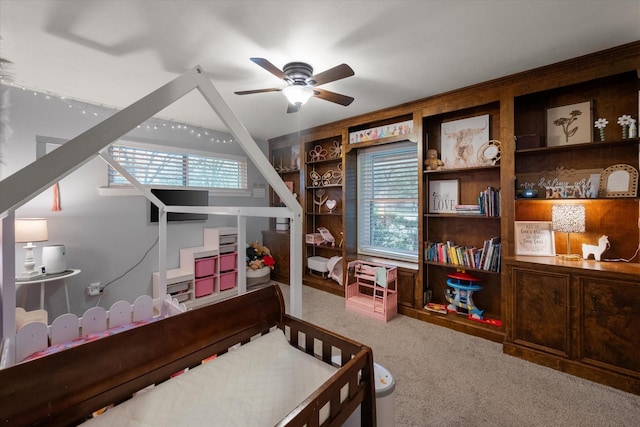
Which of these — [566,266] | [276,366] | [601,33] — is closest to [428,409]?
[276,366]

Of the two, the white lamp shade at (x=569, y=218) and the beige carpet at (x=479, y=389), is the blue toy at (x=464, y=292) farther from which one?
the white lamp shade at (x=569, y=218)

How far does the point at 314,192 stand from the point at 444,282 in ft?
7.43

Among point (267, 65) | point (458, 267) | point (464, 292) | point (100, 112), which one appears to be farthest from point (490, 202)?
point (100, 112)

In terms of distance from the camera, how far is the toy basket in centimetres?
297

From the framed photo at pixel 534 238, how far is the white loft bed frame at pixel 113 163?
2.13m

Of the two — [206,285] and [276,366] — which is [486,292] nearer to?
[276,366]

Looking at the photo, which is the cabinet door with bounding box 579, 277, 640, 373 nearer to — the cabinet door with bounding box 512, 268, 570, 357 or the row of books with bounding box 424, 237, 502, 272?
the cabinet door with bounding box 512, 268, 570, 357

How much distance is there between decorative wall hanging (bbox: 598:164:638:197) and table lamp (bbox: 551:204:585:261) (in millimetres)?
241

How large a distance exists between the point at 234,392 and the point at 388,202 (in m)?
2.84

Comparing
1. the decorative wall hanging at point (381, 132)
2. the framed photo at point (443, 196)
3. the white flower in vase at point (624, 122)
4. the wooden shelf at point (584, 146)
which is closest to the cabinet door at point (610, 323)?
the wooden shelf at point (584, 146)

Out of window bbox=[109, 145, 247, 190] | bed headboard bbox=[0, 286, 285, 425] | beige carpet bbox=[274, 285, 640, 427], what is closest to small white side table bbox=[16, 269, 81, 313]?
window bbox=[109, 145, 247, 190]

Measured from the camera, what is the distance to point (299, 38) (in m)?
1.81

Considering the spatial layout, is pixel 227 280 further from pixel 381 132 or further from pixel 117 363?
pixel 381 132

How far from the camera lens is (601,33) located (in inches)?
69.9
